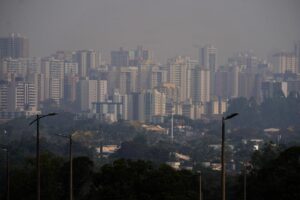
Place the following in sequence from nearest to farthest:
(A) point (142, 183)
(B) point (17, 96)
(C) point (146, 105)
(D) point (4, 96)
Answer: (A) point (142, 183) < (C) point (146, 105) < (B) point (17, 96) < (D) point (4, 96)

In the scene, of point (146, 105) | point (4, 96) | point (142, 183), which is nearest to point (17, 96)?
point (4, 96)

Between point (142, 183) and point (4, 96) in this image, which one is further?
point (4, 96)

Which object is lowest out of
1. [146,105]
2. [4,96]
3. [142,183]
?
[146,105]

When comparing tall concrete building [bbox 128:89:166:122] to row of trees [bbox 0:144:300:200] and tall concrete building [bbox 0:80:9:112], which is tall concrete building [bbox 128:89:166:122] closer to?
tall concrete building [bbox 0:80:9:112]

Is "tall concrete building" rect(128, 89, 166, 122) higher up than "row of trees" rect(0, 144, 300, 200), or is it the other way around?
"row of trees" rect(0, 144, 300, 200)

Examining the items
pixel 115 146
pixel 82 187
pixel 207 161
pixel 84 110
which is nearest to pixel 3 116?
pixel 84 110

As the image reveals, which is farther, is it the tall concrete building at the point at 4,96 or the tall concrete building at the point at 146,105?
the tall concrete building at the point at 4,96

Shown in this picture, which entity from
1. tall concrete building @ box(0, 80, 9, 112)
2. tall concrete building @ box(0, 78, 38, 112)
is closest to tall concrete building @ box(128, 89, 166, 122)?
tall concrete building @ box(0, 78, 38, 112)

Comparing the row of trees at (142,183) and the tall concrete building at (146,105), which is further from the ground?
the row of trees at (142,183)

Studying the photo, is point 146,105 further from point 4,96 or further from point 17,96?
point 4,96

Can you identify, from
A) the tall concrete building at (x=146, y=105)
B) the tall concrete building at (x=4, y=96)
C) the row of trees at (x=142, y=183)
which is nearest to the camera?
the row of trees at (x=142, y=183)

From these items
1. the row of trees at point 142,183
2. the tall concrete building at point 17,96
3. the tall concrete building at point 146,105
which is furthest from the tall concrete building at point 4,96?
the row of trees at point 142,183

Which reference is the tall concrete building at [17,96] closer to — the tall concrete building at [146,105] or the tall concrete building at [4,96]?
the tall concrete building at [4,96]
